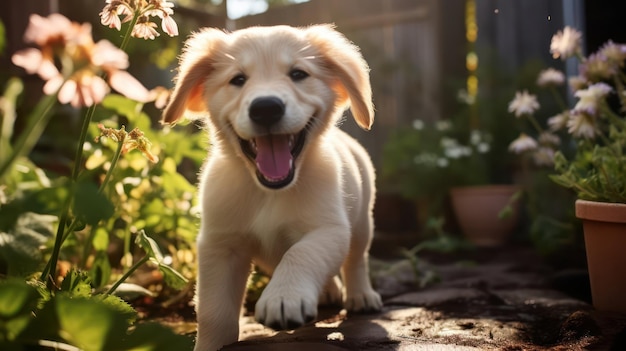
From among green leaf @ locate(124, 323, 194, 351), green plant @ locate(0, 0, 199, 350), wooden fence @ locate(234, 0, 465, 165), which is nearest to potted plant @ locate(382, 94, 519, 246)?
wooden fence @ locate(234, 0, 465, 165)

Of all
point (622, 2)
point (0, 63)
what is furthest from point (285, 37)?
point (622, 2)

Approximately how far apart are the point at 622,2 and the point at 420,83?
2.54 metres

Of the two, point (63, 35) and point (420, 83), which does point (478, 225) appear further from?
point (63, 35)

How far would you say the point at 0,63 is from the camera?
161 inches

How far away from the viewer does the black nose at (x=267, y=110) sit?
1.85 meters

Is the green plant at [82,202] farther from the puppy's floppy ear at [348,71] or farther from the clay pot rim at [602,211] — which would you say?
the clay pot rim at [602,211]

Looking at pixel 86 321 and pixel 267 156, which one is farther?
pixel 267 156

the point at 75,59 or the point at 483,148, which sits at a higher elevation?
the point at 75,59

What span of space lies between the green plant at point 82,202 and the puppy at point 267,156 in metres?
0.23

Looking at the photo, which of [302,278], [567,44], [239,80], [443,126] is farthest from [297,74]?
[443,126]

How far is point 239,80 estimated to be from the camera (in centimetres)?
210

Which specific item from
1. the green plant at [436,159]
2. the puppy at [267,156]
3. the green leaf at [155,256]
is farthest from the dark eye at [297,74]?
the green plant at [436,159]

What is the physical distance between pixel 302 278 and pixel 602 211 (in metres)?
1.11

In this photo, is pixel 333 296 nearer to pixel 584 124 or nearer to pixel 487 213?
pixel 584 124
